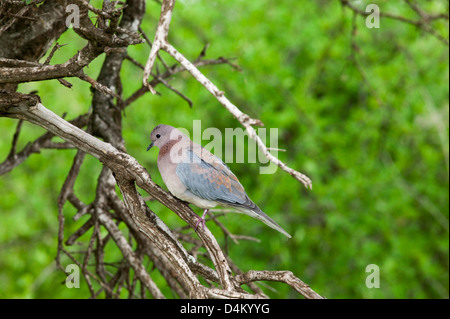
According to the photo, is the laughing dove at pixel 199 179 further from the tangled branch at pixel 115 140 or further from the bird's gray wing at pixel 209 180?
the tangled branch at pixel 115 140

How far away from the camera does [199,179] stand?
2756 millimetres

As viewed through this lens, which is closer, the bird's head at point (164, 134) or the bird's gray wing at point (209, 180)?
the bird's gray wing at point (209, 180)

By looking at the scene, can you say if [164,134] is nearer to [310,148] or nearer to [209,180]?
[209,180]

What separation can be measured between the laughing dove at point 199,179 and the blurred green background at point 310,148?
9.64 feet

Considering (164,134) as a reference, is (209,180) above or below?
below

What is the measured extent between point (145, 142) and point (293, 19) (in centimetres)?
274

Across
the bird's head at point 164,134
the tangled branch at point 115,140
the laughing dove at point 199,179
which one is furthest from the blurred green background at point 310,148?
the laughing dove at point 199,179

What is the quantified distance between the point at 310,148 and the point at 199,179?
4.11 m

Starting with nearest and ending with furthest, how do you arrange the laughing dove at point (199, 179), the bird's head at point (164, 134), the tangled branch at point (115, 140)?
the tangled branch at point (115, 140) < the laughing dove at point (199, 179) < the bird's head at point (164, 134)

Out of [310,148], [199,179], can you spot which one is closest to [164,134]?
[199,179]

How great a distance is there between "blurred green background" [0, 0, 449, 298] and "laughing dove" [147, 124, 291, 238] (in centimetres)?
294

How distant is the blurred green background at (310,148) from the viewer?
20.4 feet

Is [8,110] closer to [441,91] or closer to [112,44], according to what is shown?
[112,44]
